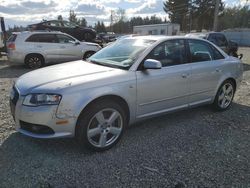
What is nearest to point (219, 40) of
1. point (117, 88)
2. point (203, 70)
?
point (203, 70)

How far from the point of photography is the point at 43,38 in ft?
36.6

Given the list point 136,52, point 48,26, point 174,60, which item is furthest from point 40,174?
point 48,26

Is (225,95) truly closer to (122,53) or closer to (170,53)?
(170,53)

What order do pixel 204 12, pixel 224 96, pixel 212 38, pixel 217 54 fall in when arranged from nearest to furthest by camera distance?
pixel 217 54, pixel 224 96, pixel 212 38, pixel 204 12

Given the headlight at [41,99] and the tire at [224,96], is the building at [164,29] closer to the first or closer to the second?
the tire at [224,96]

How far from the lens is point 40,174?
3.11 meters

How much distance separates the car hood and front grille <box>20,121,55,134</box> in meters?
0.42

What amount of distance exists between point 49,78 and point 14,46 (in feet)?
26.0

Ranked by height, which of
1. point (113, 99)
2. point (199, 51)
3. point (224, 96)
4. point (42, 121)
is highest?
point (199, 51)

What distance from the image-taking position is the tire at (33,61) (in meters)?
10.8

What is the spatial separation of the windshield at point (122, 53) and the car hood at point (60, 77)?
8.9 inches

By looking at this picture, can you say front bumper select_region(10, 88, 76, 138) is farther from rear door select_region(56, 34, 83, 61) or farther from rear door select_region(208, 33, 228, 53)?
rear door select_region(208, 33, 228, 53)

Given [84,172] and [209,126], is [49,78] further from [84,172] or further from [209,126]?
[209,126]

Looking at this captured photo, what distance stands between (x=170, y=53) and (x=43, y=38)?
819cm
